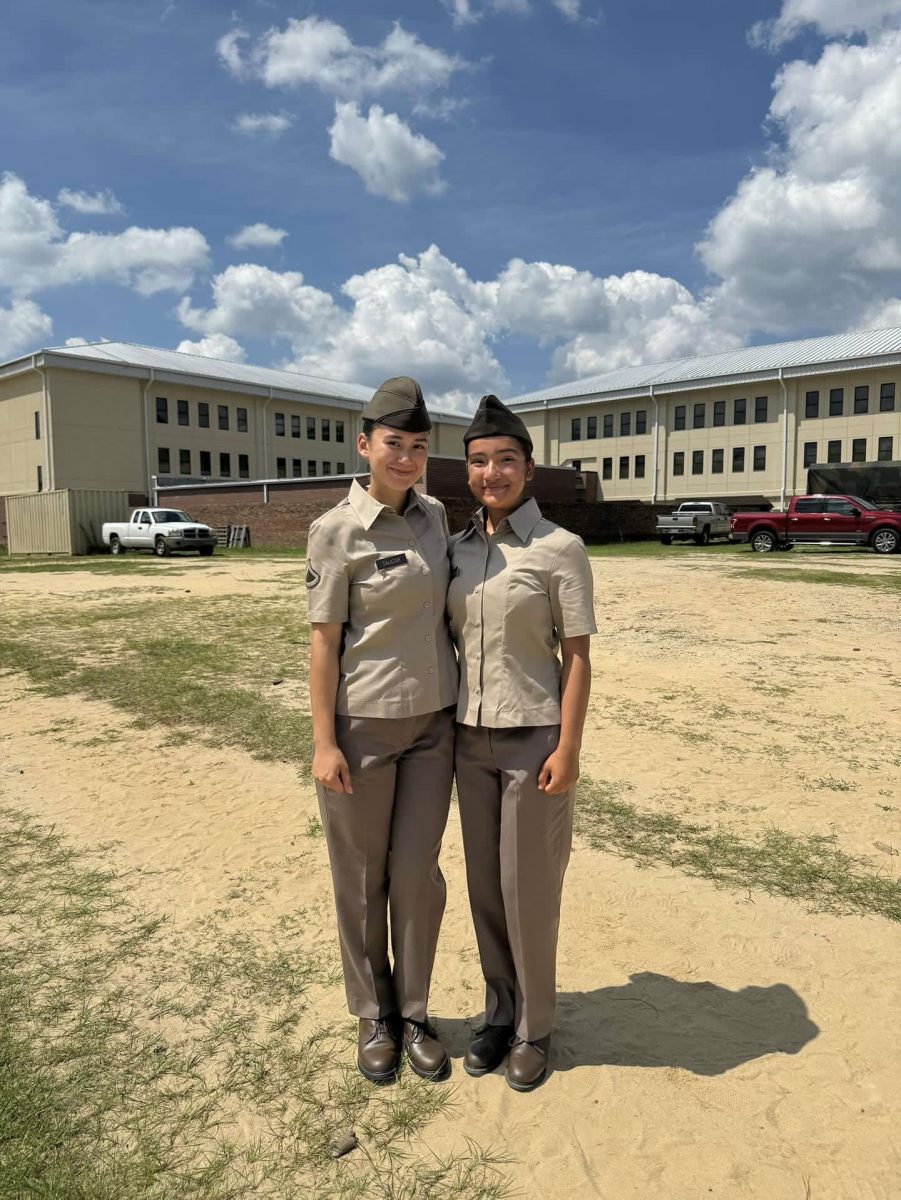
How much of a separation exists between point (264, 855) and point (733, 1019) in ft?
8.34

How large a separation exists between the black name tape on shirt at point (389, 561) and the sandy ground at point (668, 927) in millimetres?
1676

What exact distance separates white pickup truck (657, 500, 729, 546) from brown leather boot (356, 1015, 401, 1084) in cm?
3234

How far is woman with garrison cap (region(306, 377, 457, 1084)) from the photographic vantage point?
2.60 meters

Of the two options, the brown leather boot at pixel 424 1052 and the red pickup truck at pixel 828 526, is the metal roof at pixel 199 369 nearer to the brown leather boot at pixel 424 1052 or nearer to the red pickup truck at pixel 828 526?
the red pickup truck at pixel 828 526

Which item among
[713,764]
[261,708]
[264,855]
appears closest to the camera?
[264,855]

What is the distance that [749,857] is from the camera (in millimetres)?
4500

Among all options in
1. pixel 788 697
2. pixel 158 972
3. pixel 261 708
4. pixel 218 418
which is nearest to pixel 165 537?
pixel 218 418

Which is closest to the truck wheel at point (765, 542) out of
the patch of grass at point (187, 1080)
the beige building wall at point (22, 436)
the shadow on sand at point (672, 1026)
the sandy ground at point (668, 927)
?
the sandy ground at point (668, 927)

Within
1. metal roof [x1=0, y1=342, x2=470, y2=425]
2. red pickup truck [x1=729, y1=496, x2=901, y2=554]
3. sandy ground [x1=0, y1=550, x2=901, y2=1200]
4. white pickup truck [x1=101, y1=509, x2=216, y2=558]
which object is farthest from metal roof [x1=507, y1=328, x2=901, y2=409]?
sandy ground [x1=0, y1=550, x2=901, y2=1200]

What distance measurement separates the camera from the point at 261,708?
7.80 meters

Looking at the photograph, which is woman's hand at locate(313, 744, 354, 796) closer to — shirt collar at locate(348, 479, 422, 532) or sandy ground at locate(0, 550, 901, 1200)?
shirt collar at locate(348, 479, 422, 532)

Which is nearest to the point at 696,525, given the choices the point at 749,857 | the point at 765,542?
the point at 765,542

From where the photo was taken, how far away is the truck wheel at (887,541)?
24.6m

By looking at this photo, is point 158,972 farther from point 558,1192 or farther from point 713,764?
point 713,764
